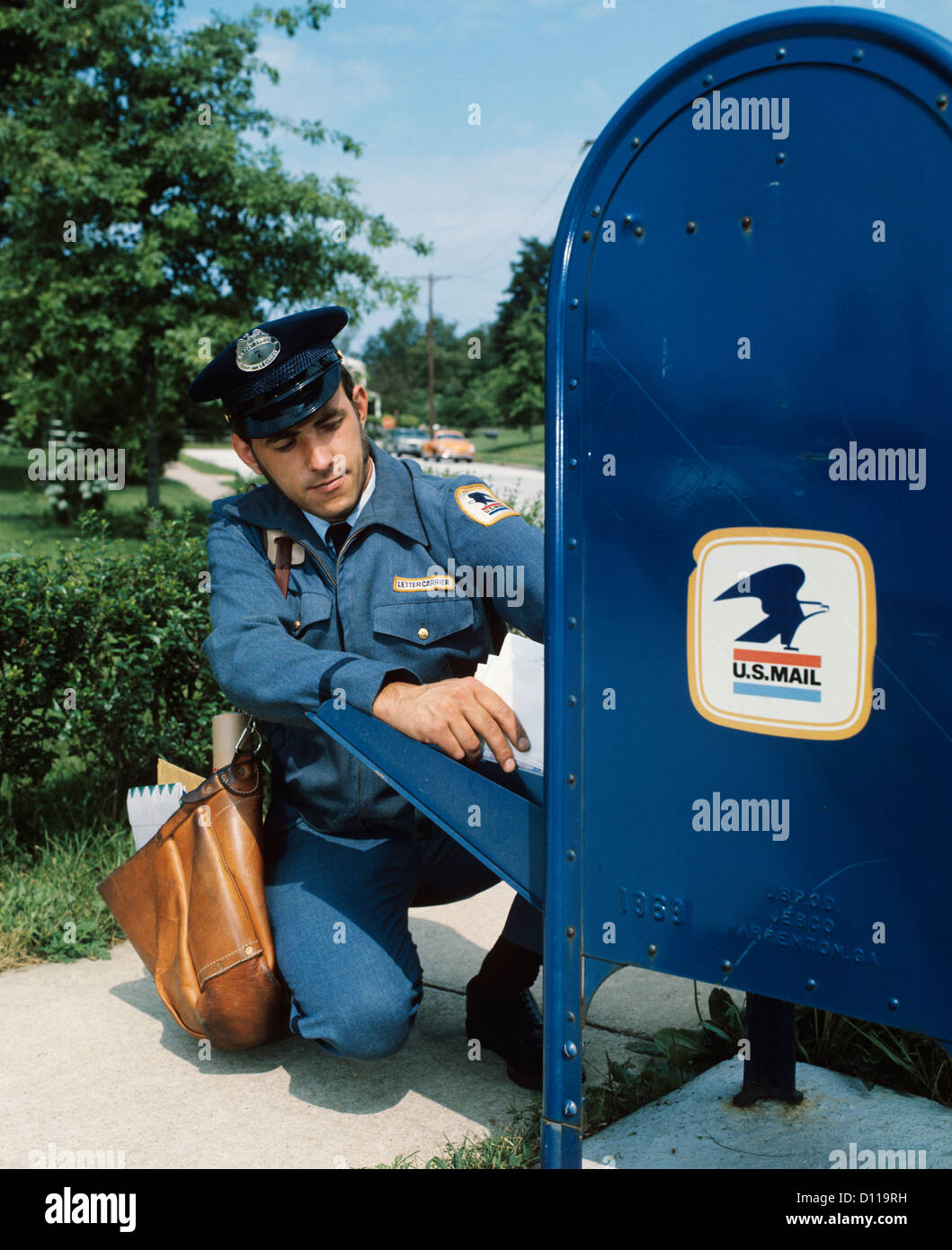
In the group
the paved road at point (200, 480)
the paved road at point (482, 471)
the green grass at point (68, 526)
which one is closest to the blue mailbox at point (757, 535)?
the green grass at point (68, 526)

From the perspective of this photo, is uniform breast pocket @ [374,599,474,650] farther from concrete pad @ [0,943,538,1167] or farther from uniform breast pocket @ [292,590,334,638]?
concrete pad @ [0,943,538,1167]

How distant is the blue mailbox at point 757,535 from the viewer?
1.41 m

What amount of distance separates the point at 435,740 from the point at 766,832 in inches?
24.7

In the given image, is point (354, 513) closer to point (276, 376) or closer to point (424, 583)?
point (424, 583)

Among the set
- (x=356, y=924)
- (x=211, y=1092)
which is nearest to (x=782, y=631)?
(x=356, y=924)

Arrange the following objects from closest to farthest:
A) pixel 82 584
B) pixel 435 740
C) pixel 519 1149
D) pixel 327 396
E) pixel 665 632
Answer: pixel 665 632 < pixel 435 740 < pixel 519 1149 < pixel 327 396 < pixel 82 584

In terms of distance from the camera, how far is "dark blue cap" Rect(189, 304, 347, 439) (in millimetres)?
2391

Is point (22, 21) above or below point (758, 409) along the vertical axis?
above

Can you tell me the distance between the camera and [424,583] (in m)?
2.52

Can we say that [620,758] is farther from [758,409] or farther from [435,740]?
[758,409]

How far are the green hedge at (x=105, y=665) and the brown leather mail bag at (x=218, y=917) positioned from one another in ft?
3.54

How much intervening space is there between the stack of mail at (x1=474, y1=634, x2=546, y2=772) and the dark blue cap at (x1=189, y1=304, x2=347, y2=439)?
0.70m

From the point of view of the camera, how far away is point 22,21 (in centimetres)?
1134

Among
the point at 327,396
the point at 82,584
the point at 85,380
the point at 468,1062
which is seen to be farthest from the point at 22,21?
the point at 468,1062
